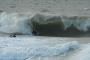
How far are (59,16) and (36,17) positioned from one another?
177 mm

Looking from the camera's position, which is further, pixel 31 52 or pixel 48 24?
pixel 48 24

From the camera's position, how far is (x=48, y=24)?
187 centimetres

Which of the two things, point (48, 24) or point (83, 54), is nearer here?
point (83, 54)

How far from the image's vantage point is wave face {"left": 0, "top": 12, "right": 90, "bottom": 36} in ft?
5.99

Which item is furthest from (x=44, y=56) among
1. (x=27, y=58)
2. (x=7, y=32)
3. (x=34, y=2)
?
(x=34, y=2)

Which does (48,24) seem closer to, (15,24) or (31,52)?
(15,24)

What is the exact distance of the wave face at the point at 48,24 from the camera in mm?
1826

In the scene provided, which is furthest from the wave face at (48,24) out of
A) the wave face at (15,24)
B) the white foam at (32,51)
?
the white foam at (32,51)

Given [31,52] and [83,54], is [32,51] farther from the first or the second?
[83,54]

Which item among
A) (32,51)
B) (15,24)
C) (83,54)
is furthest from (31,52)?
(15,24)

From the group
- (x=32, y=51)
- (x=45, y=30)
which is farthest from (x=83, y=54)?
(x=45, y=30)

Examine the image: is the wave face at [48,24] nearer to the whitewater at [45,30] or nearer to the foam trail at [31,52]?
the whitewater at [45,30]

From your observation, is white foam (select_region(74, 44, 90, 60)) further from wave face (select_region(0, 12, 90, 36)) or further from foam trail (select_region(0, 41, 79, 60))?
wave face (select_region(0, 12, 90, 36))

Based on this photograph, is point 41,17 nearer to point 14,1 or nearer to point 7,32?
point 7,32
